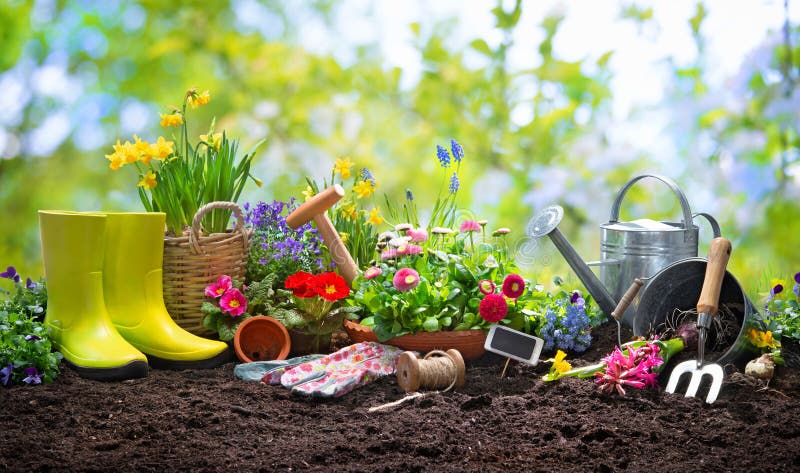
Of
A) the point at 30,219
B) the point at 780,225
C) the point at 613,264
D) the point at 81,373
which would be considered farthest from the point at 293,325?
the point at 780,225

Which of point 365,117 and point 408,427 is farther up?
point 365,117

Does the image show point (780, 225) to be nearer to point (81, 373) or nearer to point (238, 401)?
point (238, 401)

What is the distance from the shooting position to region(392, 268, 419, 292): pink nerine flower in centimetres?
279

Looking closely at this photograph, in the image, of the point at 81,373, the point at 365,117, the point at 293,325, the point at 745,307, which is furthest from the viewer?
the point at 365,117

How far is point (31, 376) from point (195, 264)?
2.43 ft

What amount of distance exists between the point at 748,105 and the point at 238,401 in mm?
3039

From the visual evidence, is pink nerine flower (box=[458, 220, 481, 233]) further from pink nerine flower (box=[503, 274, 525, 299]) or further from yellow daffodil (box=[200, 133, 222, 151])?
yellow daffodil (box=[200, 133, 222, 151])

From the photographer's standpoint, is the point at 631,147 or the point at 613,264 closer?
the point at 613,264

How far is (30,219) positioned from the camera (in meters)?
4.14

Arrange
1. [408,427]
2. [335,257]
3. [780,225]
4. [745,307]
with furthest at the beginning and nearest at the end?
[780,225]
[335,257]
[745,307]
[408,427]

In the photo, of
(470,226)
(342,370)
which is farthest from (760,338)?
(342,370)

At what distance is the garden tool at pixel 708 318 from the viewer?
7.94 feet

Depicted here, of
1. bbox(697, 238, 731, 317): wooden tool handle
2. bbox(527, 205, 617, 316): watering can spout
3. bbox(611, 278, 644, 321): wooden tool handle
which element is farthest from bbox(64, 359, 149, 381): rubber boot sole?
bbox(697, 238, 731, 317): wooden tool handle

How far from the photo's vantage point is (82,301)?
2799 millimetres
